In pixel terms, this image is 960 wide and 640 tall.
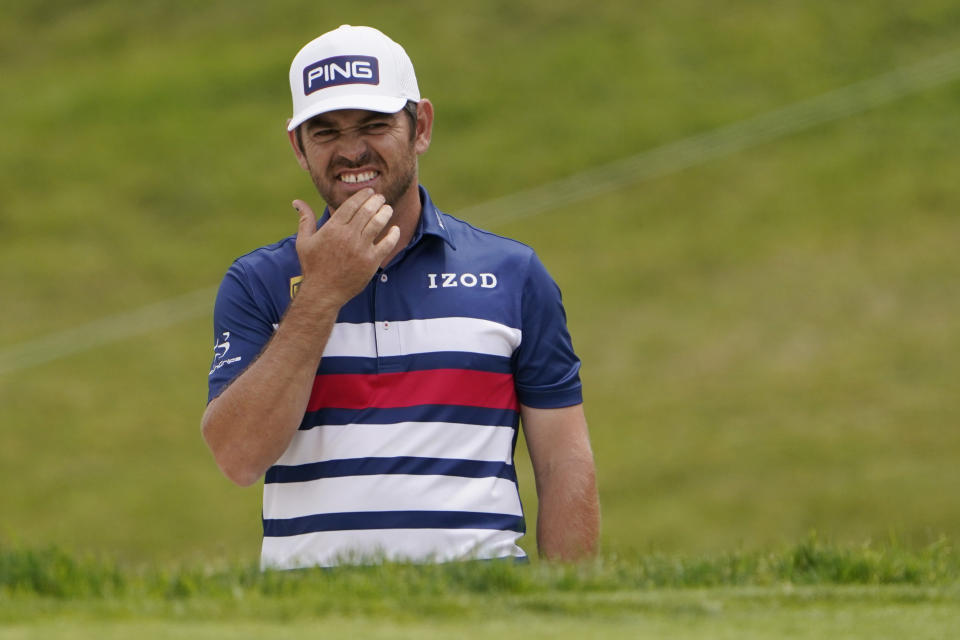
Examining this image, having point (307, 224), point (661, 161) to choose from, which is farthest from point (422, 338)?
point (661, 161)

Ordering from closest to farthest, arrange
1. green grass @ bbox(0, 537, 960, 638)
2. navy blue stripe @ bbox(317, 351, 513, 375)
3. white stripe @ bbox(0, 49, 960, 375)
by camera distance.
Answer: green grass @ bbox(0, 537, 960, 638)
navy blue stripe @ bbox(317, 351, 513, 375)
white stripe @ bbox(0, 49, 960, 375)

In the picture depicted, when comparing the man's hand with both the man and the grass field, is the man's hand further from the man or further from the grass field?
the grass field

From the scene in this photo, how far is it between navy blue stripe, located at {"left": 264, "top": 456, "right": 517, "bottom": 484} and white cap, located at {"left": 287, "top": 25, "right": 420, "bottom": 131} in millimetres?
994

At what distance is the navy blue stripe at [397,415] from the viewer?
4.28m

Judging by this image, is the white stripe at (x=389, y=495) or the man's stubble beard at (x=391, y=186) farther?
the man's stubble beard at (x=391, y=186)

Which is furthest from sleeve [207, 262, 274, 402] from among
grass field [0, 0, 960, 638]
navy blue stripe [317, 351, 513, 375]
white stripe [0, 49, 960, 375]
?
white stripe [0, 49, 960, 375]

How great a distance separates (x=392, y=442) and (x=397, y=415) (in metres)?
0.08

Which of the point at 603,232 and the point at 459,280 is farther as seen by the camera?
the point at 603,232

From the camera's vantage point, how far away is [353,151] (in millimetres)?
4438

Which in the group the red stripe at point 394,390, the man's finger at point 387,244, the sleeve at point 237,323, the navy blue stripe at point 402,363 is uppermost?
the man's finger at point 387,244

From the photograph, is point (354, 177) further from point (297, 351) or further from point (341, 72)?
point (297, 351)

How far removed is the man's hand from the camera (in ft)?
13.8

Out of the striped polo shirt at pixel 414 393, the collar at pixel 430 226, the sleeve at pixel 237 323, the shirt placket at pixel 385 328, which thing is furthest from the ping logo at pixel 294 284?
the collar at pixel 430 226

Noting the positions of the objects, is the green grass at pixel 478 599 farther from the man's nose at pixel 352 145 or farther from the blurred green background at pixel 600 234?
the blurred green background at pixel 600 234
